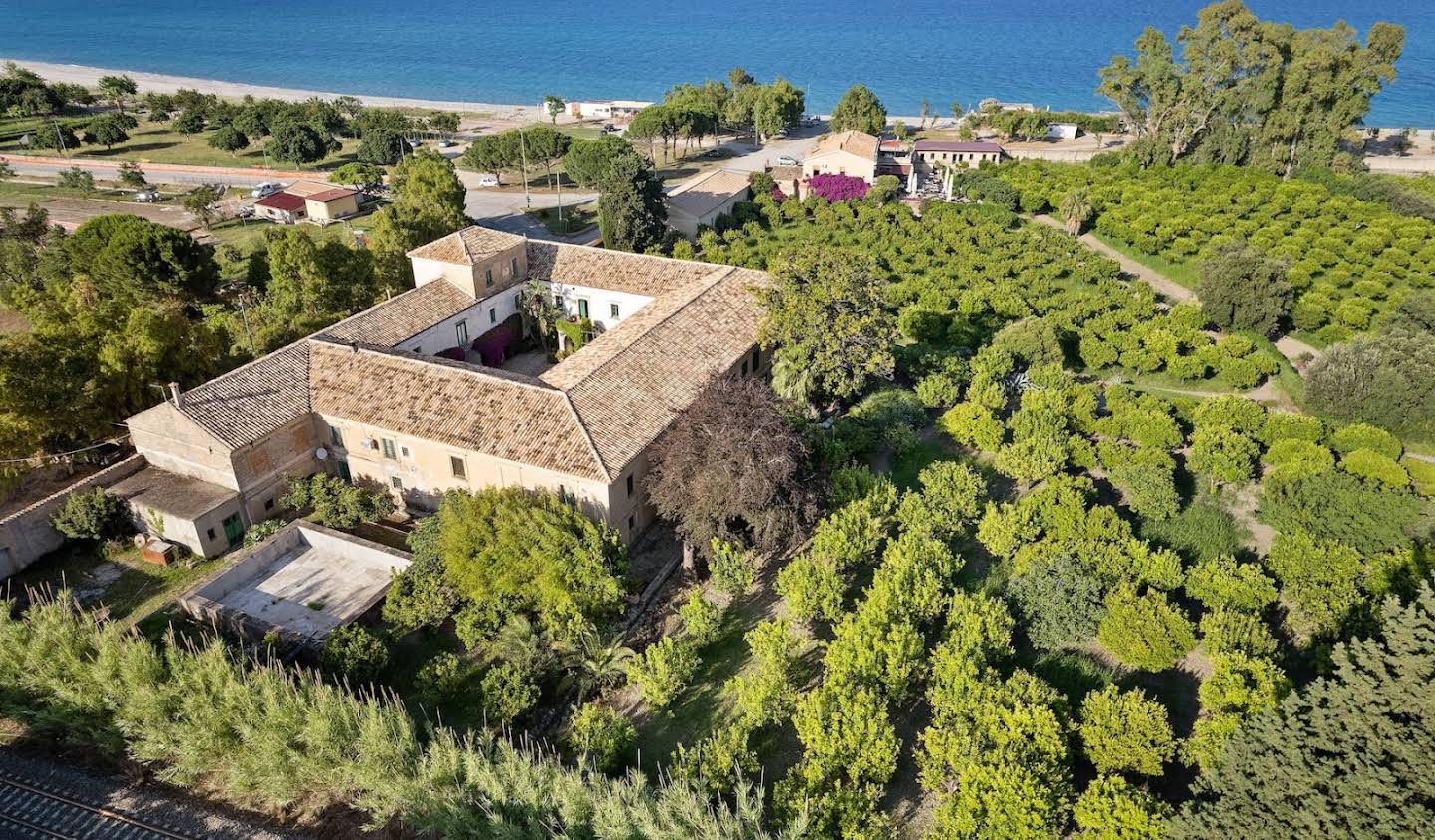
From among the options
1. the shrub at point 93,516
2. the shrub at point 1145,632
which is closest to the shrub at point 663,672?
the shrub at point 1145,632

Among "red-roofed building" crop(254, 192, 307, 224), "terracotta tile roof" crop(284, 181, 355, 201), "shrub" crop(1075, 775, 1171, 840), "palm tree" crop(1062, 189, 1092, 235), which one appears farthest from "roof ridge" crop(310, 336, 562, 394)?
"palm tree" crop(1062, 189, 1092, 235)

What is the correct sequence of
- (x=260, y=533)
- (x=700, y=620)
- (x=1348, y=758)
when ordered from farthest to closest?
(x=260, y=533) < (x=700, y=620) < (x=1348, y=758)

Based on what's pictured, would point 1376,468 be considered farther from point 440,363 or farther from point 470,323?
point 470,323

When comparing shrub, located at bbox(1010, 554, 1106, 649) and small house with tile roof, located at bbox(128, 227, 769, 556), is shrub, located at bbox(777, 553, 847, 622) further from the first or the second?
small house with tile roof, located at bbox(128, 227, 769, 556)

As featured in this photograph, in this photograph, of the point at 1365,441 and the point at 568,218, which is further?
the point at 568,218

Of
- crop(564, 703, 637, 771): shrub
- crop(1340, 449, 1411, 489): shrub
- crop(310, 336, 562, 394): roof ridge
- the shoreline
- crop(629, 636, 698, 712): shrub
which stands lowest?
crop(564, 703, 637, 771): shrub

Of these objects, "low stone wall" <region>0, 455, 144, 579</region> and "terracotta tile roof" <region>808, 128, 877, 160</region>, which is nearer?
"low stone wall" <region>0, 455, 144, 579</region>

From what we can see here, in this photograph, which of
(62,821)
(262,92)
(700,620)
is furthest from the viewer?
(262,92)

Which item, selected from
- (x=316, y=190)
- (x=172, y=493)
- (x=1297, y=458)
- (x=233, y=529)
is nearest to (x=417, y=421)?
(x=233, y=529)
